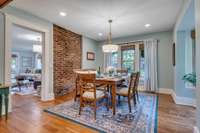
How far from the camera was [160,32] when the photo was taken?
15.8ft

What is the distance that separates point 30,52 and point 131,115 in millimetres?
10727

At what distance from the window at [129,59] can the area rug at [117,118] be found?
8.30 ft

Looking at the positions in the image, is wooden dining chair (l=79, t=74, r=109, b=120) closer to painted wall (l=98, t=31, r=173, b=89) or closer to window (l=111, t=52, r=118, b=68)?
painted wall (l=98, t=31, r=173, b=89)

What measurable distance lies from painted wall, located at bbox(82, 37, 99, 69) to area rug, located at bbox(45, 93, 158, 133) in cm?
289

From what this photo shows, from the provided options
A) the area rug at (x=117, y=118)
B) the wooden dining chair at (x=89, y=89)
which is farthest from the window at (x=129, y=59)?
the wooden dining chair at (x=89, y=89)

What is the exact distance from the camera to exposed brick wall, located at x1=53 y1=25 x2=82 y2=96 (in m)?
4.07

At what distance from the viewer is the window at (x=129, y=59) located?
213 inches

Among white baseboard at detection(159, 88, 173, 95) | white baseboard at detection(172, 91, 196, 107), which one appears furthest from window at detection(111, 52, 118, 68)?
white baseboard at detection(172, 91, 196, 107)

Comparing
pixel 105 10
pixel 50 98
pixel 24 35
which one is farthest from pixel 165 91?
pixel 24 35

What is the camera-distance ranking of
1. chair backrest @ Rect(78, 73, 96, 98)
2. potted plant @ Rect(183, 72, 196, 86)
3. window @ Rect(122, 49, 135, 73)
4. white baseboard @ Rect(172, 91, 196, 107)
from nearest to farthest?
chair backrest @ Rect(78, 73, 96, 98) → potted plant @ Rect(183, 72, 196, 86) → white baseboard @ Rect(172, 91, 196, 107) → window @ Rect(122, 49, 135, 73)

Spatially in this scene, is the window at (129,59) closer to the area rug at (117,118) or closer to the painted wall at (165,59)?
the painted wall at (165,59)

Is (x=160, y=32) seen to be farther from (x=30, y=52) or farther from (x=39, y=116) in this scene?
(x=30, y=52)

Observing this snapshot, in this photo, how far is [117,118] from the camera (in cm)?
242

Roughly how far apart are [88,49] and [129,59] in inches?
80.6
